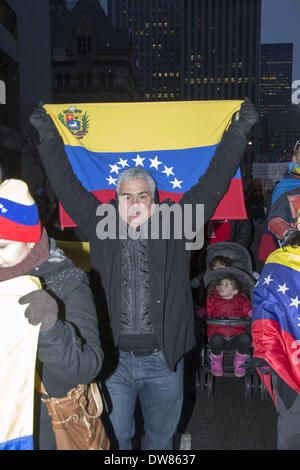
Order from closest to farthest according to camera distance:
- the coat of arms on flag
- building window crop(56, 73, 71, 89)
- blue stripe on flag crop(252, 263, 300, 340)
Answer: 1. blue stripe on flag crop(252, 263, 300, 340)
2. the coat of arms on flag
3. building window crop(56, 73, 71, 89)

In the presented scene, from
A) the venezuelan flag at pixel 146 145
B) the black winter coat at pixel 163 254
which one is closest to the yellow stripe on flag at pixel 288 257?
the black winter coat at pixel 163 254

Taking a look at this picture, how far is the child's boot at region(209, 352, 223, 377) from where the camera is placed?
481 cm

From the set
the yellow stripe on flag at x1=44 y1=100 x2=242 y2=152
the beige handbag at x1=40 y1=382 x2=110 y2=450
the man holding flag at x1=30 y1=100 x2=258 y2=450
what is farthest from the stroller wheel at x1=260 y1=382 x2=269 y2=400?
the beige handbag at x1=40 y1=382 x2=110 y2=450

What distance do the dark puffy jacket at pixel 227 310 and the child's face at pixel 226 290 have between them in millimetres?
44

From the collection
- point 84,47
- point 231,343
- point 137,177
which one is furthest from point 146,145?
point 84,47

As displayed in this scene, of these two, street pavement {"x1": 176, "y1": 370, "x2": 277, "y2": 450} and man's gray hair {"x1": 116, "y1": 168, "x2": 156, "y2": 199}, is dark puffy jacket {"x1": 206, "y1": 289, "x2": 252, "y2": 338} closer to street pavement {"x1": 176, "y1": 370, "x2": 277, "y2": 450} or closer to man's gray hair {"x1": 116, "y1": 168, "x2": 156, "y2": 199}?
street pavement {"x1": 176, "y1": 370, "x2": 277, "y2": 450}

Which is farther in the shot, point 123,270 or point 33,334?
point 123,270

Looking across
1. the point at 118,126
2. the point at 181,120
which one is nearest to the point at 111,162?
the point at 118,126

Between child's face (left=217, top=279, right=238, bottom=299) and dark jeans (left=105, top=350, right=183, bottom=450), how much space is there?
8.54ft

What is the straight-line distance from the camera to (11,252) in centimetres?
192

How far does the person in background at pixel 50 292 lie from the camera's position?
1.83 meters

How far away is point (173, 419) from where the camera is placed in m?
2.67
